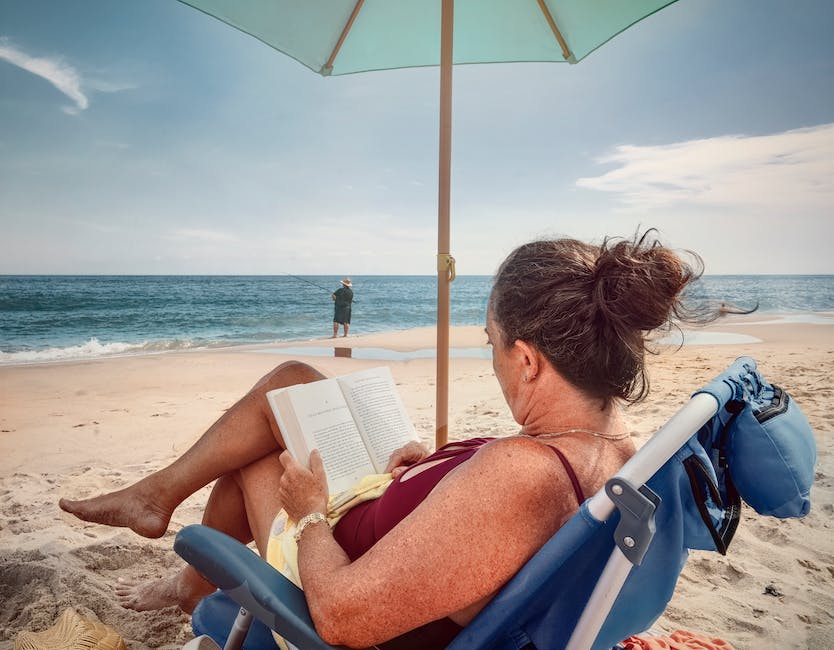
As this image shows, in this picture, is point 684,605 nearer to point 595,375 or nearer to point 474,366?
point 595,375

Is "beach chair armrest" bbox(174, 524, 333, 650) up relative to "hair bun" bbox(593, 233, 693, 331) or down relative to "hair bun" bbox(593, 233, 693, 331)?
down

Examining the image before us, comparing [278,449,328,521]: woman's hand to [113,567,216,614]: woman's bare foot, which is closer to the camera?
[278,449,328,521]: woman's hand

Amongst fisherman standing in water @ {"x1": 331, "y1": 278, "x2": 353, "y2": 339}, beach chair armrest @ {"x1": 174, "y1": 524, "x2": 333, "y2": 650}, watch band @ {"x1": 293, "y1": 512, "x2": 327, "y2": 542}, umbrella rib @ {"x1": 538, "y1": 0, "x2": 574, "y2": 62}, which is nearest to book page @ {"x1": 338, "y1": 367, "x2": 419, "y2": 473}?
watch band @ {"x1": 293, "y1": 512, "x2": 327, "y2": 542}

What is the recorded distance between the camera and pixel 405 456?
171 centimetres

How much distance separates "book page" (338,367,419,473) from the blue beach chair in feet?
2.63

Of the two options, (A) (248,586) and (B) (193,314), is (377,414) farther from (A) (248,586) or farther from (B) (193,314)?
(B) (193,314)

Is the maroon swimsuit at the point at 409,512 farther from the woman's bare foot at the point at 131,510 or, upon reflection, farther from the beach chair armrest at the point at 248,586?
the woman's bare foot at the point at 131,510

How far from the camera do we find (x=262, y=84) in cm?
4062

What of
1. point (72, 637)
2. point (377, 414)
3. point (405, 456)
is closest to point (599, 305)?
point (405, 456)

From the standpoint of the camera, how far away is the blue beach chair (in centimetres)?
83

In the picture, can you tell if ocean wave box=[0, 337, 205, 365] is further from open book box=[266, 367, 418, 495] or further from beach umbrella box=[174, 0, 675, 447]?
open book box=[266, 367, 418, 495]

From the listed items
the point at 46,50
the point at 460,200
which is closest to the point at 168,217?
the point at 46,50

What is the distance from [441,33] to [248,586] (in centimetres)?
221

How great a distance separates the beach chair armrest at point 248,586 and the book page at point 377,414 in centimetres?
84
